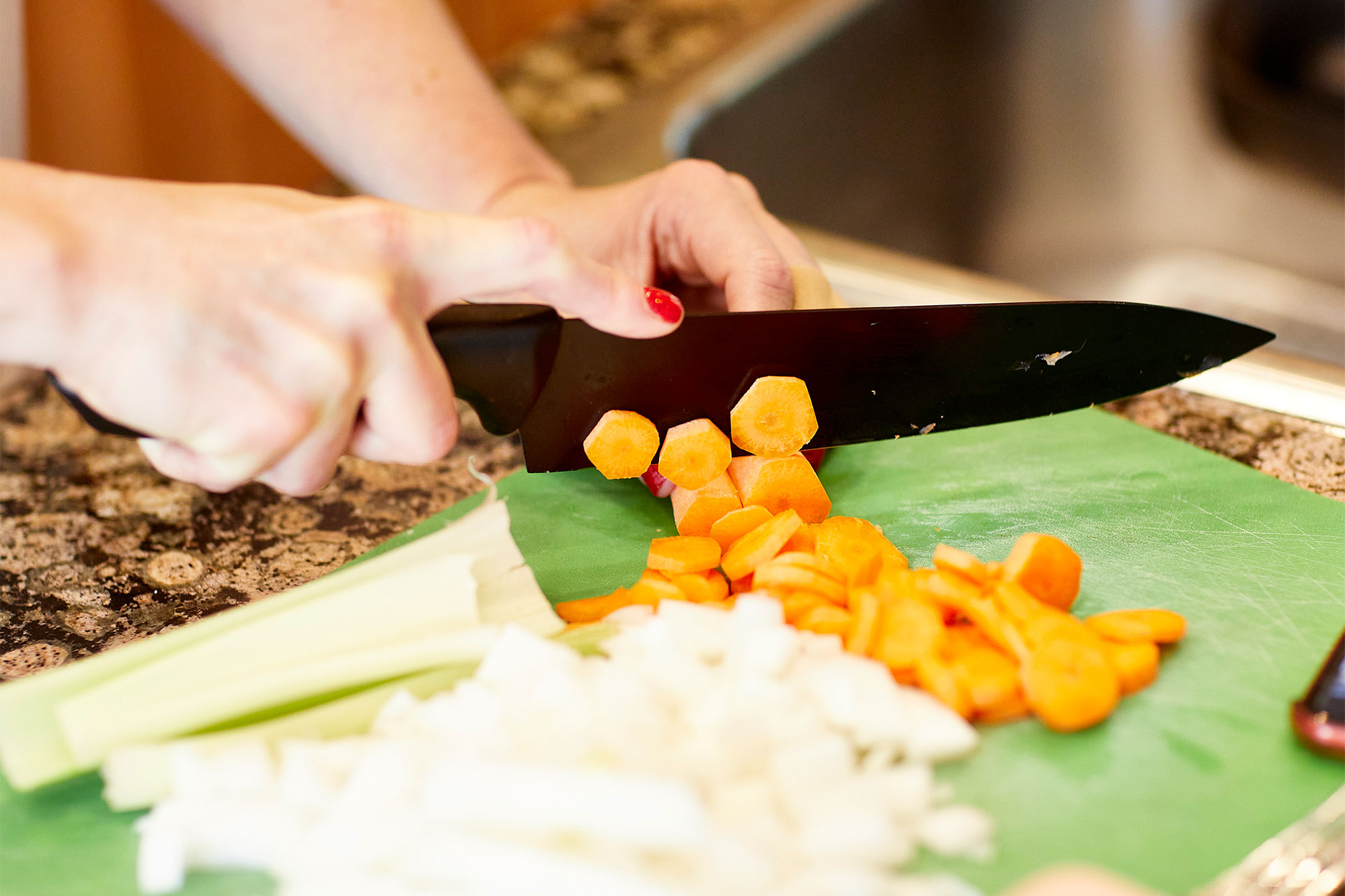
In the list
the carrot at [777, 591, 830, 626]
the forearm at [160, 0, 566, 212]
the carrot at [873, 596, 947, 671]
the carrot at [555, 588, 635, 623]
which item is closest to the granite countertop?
the carrot at [555, 588, 635, 623]

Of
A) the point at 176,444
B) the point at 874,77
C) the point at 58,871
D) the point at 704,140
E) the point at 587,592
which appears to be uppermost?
the point at 874,77

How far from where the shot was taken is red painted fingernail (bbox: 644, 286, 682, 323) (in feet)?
3.57

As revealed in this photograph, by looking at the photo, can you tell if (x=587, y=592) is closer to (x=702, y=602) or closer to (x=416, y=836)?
(x=702, y=602)

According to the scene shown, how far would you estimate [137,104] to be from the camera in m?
1.97

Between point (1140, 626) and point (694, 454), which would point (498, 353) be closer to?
point (694, 454)

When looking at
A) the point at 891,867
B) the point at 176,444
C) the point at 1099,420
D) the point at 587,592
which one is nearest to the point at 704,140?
the point at 1099,420

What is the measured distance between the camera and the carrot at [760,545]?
115cm

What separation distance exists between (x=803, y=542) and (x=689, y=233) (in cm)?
46

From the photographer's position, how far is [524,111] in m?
2.37

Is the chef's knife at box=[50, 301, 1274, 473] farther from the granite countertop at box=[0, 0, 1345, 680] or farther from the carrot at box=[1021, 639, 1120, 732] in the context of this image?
the carrot at box=[1021, 639, 1120, 732]

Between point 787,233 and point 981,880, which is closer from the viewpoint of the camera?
point 981,880

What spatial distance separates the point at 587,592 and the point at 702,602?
0.16 m

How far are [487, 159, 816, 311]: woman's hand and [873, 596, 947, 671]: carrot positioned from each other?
0.42 meters

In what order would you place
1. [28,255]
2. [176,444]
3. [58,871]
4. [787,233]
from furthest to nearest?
1. [787,233]
2. [176,444]
3. [58,871]
4. [28,255]
